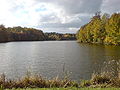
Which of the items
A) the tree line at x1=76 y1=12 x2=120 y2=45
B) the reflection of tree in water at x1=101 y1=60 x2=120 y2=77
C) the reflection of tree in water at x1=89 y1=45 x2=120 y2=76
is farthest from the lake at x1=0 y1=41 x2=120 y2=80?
the tree line at x1=76 y1=12 x2=120 y2=45

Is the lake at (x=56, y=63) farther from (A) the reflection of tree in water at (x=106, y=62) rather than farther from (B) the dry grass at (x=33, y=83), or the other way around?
(B) the dry grass at (x=33, y=83)

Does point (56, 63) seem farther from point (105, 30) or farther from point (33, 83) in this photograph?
point (105, 30)

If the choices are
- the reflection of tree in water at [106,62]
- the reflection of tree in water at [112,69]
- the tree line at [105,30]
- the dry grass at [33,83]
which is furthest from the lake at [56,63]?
the tree line at [105,30]

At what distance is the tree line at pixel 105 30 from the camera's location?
77.4m

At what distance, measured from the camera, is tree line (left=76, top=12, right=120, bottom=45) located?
77375mm

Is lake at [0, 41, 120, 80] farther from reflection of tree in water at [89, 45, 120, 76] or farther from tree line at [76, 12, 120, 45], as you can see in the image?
tree line at [76, 12, 120, 45]

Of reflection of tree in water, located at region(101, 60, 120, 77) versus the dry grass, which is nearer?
the dry grass

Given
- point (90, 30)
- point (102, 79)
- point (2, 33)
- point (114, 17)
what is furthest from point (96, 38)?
point (102, 79)

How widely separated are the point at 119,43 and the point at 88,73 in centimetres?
5575

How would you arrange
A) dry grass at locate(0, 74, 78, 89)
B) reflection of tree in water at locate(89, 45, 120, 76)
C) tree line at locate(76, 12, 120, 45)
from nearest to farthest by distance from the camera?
dry grass at locate(0, 74, 78, 89), reflection of tree in water at locate(89, 45, 120, 76), tree line at locate(76, 12, 120, 45)

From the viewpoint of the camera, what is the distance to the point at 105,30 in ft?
289

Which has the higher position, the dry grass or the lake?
the dry grass

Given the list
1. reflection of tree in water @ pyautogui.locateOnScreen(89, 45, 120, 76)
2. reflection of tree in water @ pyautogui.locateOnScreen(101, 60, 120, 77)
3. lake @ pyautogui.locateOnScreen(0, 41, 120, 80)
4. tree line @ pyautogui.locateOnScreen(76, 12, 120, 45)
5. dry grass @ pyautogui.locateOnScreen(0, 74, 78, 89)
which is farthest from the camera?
tree line @ pyautogui.locateOnScreen(76, 12, 120, 45)

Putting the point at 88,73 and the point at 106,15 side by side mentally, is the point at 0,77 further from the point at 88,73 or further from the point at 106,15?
the point at 106,15
